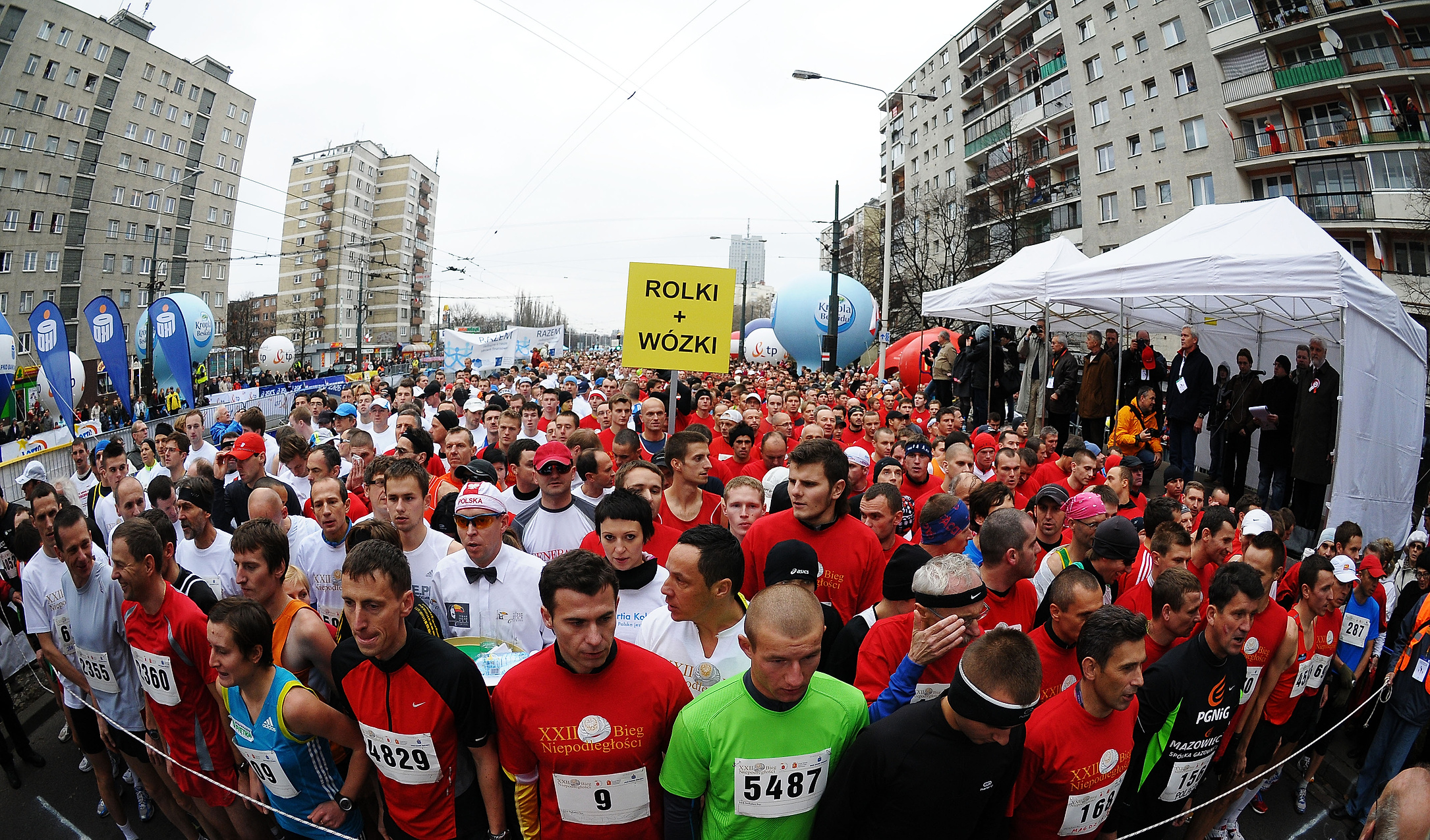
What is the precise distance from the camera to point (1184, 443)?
1103 centimetres

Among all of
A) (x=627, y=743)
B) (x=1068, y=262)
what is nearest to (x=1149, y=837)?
(x=627, y=743)

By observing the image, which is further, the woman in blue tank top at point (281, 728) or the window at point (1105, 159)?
the window at point (1105, 159)

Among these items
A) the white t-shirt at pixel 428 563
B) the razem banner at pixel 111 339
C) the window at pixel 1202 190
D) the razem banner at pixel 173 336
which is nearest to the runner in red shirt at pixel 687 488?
the white t-shirt at pixel 428 563

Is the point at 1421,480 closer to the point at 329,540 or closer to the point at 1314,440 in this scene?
the point at 1314,440

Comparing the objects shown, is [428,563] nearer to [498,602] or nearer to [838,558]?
[498,602]

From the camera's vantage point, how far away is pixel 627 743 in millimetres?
2525

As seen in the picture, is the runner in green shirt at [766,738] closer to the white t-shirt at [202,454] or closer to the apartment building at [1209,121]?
the white t-shirt at [202,454]

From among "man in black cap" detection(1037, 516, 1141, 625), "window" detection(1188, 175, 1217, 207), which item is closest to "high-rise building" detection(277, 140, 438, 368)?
"window" detection(1188, 175, 1217, 207)

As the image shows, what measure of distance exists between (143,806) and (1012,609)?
18.1ft

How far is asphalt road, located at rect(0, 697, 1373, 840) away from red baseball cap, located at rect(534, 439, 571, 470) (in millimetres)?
3133

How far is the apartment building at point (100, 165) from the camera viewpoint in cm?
4591

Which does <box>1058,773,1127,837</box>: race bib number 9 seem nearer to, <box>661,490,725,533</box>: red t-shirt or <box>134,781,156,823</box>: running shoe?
<box>661,490,725,533</box>: red t-shirt

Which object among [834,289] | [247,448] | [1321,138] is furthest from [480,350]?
[1321,138]

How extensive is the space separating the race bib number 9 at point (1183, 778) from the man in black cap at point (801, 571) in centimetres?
170
